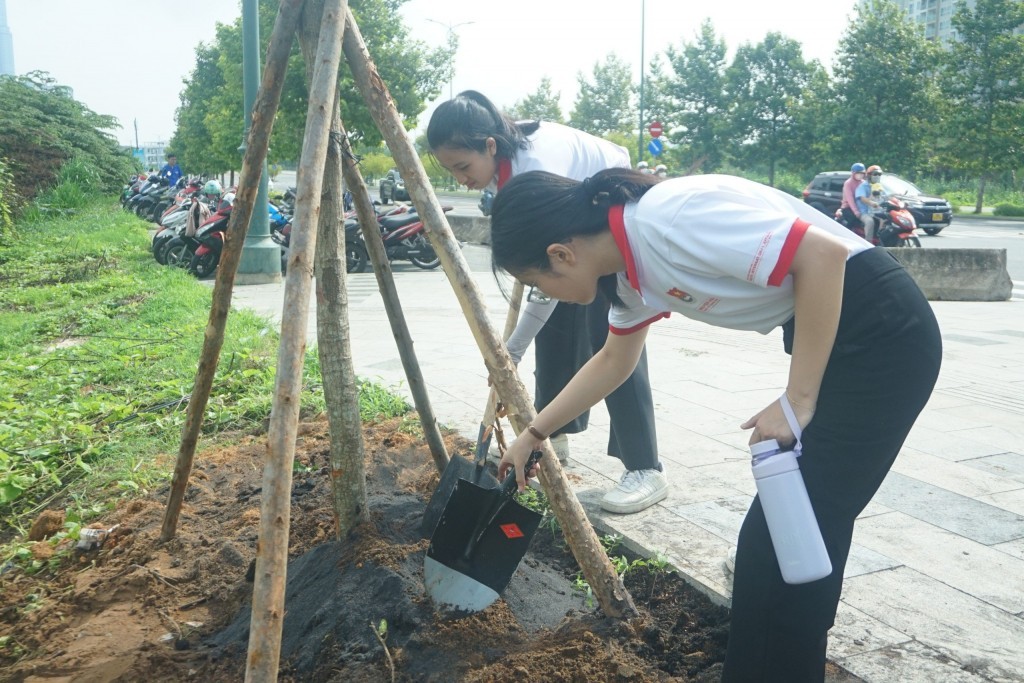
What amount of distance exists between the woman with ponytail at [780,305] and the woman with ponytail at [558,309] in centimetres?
74

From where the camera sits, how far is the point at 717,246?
1.68m

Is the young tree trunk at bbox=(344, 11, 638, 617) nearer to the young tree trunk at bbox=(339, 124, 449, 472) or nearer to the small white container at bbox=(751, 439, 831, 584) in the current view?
the young tree trunk at bbox=(339, 124, 449, 472)

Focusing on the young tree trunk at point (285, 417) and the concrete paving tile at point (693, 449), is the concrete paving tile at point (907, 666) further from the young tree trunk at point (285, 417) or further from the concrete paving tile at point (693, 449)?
the concrete paving tile at point (693, 449)

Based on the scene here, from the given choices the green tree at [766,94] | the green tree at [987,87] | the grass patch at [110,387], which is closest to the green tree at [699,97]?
the green tree at [766,94]

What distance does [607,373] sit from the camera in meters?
2.24

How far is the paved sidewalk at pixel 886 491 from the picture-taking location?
246 centimetres

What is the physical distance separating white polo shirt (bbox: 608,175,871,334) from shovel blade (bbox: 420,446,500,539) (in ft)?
4.09

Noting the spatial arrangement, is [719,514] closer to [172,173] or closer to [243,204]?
[243,204]

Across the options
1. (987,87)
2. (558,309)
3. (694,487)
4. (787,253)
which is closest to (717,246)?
(787,253)

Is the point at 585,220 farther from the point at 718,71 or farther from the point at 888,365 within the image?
the point at 718,71

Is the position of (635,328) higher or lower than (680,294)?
lower

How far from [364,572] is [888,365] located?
5.52 ft

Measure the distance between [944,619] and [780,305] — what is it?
1.36 m

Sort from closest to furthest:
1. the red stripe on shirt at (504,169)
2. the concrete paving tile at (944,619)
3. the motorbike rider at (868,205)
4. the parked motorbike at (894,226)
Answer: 1. the concrete paving tile at (944,619)
2. the red stripe on shirt at (504,169)
3. the parked motorbike at (894,226)
4. the motorbike rider at (868,205)
